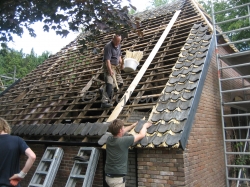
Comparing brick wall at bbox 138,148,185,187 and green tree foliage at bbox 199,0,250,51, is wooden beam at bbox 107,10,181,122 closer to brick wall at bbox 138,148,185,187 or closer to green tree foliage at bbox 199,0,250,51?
brick wall at bbox 138,148,185,187

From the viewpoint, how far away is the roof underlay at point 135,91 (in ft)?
14.6

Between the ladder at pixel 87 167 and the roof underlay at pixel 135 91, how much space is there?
0.33 metres

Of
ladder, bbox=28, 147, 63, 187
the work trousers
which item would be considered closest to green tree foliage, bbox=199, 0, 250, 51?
the work trousers

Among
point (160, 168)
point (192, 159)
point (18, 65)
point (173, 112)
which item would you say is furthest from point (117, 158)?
point (18, 65)

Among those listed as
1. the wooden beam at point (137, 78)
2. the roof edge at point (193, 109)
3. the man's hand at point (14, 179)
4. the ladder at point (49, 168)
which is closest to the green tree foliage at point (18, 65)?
the wooden beam at point (137, 78)

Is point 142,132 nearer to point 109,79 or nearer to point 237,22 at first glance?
point 109,79

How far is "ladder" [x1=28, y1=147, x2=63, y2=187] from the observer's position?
15.5 ft

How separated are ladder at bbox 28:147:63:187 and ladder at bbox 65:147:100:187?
1.41ft

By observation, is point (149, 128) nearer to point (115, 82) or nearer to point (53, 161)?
point (115, 82)

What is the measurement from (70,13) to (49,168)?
10.7 ft

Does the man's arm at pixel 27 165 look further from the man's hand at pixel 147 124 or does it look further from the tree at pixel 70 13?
the tree at pixel 70 13

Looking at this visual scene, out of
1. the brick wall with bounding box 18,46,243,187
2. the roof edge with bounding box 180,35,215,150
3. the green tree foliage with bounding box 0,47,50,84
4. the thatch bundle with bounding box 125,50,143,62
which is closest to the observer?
the roof edge with bounding box 180,35,215,150

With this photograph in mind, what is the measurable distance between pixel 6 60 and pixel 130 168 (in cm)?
3261

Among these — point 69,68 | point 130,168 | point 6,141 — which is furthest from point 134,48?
point 6,141
